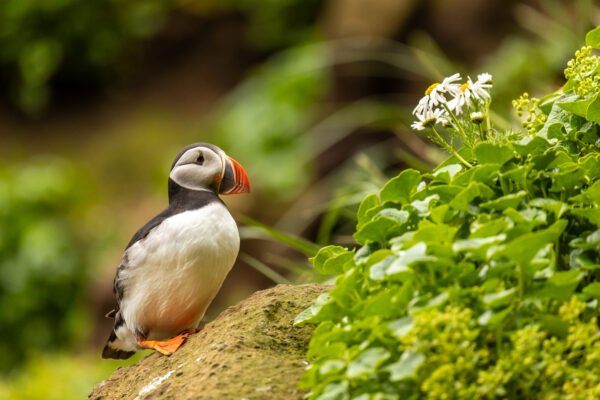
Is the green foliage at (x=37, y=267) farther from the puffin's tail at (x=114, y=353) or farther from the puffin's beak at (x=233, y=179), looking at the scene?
the puffin's beak at (x=233, y=179)

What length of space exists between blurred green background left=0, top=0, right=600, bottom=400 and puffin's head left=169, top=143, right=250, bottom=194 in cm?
82

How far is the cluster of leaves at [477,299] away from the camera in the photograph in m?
1.50

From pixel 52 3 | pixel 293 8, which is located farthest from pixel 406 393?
pixel 52 3

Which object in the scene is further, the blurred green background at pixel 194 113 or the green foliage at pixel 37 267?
the green foliage at pixel 37 267

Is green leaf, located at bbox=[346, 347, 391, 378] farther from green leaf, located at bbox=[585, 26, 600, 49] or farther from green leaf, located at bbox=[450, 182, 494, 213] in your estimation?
green leaf, located at bbox=[585, 26, 600, 49]

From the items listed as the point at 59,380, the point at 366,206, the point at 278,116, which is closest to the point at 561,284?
the point at 366,206

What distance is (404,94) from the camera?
6809 mm

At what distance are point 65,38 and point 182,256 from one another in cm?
805

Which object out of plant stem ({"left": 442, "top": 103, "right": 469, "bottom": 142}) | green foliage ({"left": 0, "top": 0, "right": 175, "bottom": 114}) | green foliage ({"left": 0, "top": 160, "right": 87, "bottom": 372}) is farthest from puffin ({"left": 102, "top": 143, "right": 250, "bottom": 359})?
green foliage ({"left": 0, "top": 0, "right": 175, "bottom": 114})

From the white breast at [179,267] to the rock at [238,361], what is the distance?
0.13m

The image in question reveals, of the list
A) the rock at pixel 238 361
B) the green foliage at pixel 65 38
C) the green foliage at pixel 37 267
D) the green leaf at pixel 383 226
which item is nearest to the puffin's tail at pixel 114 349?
the rock at pixel 238 361

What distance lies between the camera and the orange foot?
234cm

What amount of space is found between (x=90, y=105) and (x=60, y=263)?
372cm

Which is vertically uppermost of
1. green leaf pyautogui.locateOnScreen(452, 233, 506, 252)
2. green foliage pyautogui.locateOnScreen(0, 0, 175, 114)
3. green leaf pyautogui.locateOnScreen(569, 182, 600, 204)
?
green foliage pyautogui.locateOnScreen(0, 0, 175, 114)
